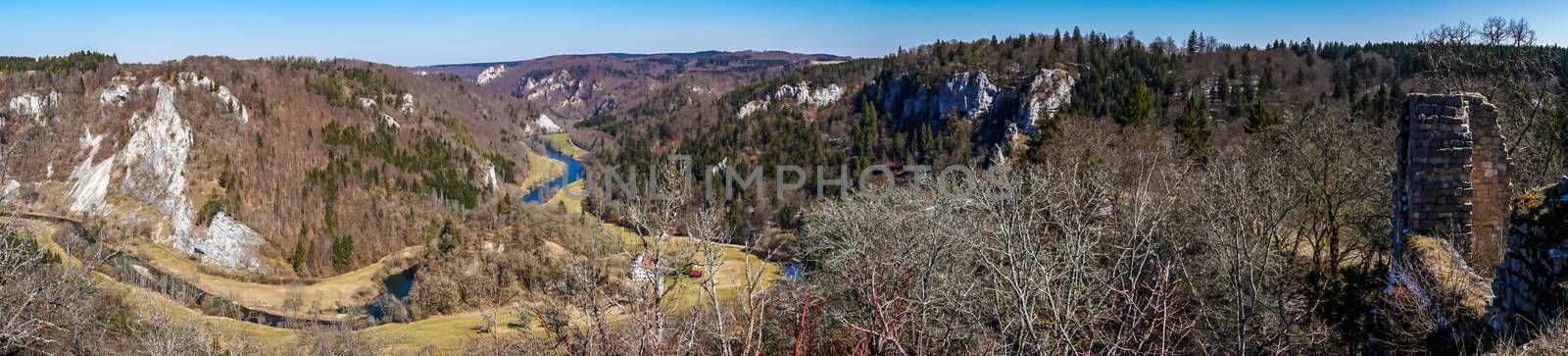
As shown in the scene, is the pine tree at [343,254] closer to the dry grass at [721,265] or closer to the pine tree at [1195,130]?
the dry grass at [721,265]

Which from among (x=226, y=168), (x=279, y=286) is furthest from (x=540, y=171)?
(x=279, y=286)

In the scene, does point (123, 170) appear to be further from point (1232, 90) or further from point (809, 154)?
point (1232, 90)

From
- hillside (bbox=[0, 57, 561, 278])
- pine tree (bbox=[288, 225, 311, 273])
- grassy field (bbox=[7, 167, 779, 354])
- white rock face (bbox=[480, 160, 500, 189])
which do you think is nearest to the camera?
grassy field (bbox=[7, 167, 779, 354])

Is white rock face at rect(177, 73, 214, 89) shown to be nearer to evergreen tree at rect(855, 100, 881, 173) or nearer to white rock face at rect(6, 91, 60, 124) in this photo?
white rock face at rect(6, 91, 60, 124)

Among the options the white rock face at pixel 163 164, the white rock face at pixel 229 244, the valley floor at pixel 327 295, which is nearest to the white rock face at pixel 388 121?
the white rock face at pixel 163 164

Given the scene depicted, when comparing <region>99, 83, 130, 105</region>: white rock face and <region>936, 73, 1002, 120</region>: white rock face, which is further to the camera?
<region>936, 73, 1002, 120</region>: white rock face

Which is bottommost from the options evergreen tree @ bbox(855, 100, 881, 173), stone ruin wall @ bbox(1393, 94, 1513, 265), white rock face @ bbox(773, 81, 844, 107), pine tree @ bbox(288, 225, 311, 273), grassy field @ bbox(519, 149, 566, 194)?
pine tree @ bbox(288, 225, 311, 273)

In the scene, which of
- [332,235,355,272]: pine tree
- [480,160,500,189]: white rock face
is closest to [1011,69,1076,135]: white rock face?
[332,235,355,272]: pine tree
